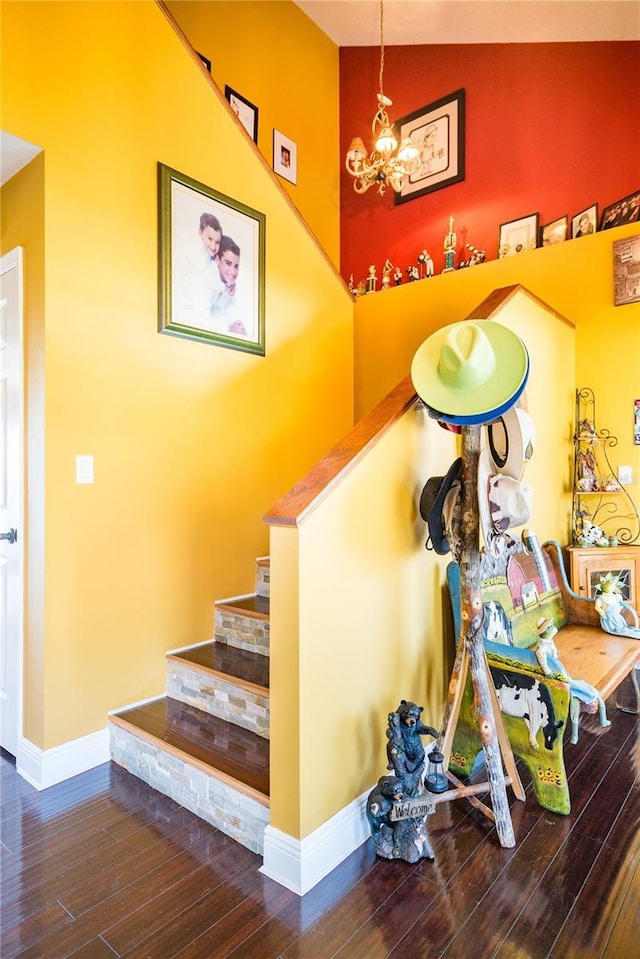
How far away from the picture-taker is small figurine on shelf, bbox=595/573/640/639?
9.41ft

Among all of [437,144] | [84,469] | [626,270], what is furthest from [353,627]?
[437,144]

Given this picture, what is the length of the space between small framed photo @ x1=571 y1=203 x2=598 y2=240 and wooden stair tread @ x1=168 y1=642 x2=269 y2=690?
12.0ft

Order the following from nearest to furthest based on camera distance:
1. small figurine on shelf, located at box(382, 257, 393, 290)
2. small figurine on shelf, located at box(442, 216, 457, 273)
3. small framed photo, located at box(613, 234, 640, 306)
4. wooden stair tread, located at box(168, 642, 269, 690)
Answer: wooden stair tread, located at box(168, 642, 269, 690), small framed photo, located at box(613, 234, 640, 306), small figurine on shelf, located at box(442, 216, 457, 273), small figurine on shelf, located at box(382, 257, 393, 290)

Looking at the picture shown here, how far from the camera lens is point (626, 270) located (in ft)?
10.8

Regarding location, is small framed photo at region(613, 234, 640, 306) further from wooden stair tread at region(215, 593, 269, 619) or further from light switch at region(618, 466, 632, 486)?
wooden stair tread at region(215, 593, 269, 619)

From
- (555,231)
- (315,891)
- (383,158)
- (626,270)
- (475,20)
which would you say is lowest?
(315,891)

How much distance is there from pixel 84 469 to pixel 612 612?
9.28ft

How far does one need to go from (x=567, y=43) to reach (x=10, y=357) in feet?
15.4

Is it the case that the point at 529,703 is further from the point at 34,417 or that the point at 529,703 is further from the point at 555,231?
the point at 555,231

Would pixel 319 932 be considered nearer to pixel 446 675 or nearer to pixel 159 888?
pixel 159 888

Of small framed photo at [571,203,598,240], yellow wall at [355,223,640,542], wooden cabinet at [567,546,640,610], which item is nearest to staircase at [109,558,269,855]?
wooden cabinet at [567,546,640,610]

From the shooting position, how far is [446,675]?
233cm

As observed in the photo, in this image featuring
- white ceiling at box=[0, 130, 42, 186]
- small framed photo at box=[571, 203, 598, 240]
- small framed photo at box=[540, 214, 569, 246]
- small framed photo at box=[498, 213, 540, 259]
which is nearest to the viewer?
white ceiling at box=[0, 130, 42, 186]

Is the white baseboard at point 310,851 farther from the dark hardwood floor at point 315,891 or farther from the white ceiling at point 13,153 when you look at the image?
the white ceiling at point 13,153
